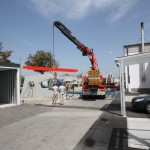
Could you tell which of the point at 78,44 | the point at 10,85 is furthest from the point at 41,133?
the point at 78,44

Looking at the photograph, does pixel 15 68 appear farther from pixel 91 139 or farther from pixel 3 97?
pixel 91 139

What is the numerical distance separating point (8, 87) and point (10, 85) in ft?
0.94

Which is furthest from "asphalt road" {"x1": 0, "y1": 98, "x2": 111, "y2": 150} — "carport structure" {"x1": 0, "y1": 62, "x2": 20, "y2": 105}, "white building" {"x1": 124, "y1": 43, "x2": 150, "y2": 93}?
"white building" {"x1": 124, "y1": 43, "x2": 150, "y2": 93}

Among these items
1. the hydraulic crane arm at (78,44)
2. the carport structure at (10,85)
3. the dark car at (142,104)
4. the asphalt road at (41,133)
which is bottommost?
the asphalt road at (41,133)

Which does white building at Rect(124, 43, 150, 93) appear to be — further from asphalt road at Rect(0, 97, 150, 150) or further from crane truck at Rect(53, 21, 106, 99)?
asphalt road at Rect(0, 97, 150, 150)

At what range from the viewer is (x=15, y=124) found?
10008 millimetres

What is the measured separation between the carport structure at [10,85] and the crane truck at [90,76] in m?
6.42

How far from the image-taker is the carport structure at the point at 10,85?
16953 mm

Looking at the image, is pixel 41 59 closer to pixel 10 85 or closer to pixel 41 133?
pixel 10 85

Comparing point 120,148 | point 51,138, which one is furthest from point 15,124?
point 120,148

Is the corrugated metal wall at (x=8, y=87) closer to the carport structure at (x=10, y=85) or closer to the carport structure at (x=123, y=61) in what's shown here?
the carport structure at (x=10, y=85)

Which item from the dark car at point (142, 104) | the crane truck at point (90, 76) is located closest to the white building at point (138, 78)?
the crane truck at point (90, 76)

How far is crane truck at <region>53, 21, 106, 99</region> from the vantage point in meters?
20.4

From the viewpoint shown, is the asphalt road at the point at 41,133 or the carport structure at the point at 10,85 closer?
the asphalt road at the point at 41,133
